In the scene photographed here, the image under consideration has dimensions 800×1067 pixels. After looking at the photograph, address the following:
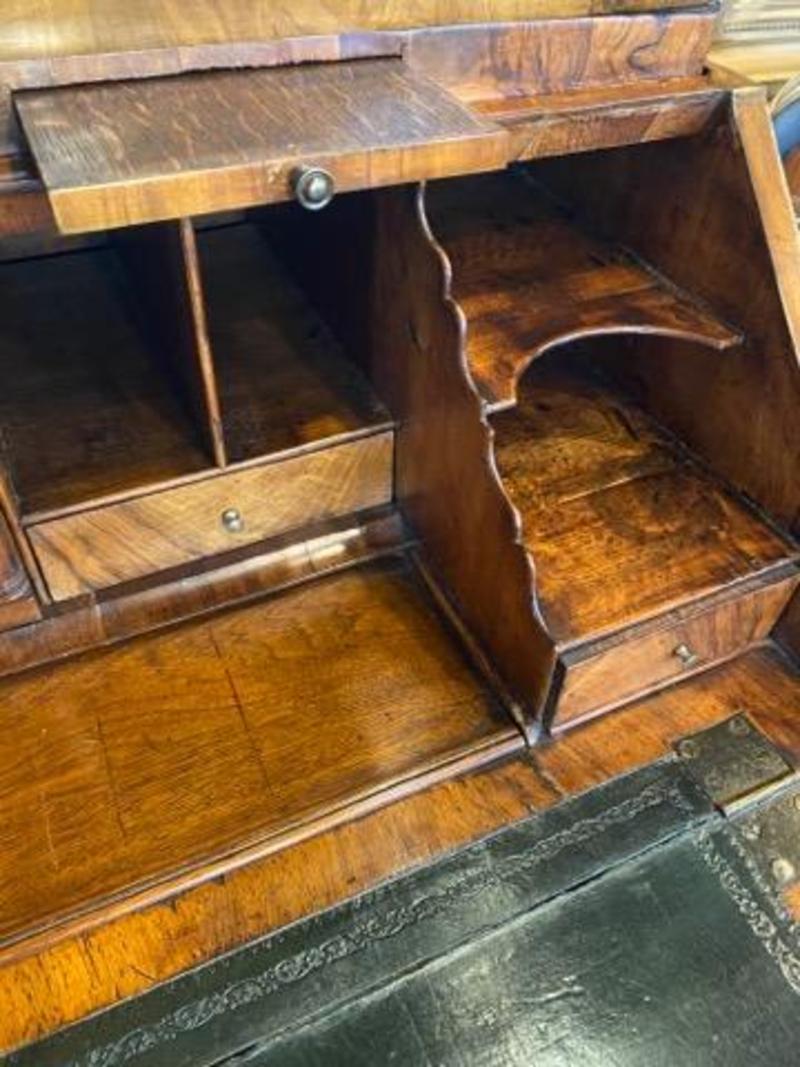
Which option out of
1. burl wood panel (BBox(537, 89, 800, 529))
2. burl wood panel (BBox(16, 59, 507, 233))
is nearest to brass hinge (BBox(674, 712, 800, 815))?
burl wood panel (BBox(537, 89, 800, 529))

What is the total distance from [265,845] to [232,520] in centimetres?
37

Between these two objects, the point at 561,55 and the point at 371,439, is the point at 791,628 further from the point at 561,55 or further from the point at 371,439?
the point at 561,55

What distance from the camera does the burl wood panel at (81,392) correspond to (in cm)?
92

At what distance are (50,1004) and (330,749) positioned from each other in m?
0.35

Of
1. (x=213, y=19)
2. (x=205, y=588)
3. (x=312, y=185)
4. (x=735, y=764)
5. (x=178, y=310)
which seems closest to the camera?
(x=312, y=185)

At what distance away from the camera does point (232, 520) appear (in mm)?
993

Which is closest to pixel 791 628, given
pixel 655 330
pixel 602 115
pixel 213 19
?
pixel 655 330

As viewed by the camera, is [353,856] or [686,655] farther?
[686,655]


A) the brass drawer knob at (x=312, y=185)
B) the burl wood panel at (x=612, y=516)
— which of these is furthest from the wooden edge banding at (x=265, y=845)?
the brass drawer knob at (x=312, y=185)

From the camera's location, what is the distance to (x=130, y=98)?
→ 2.14 feet

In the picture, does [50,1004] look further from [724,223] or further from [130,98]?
[724,223]

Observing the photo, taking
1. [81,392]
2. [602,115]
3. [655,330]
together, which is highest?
[602,115]

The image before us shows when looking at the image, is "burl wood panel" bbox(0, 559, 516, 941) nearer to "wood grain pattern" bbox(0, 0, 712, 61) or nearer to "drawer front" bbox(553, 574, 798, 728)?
"drawer front" bbox(553, 574, 798, 728)

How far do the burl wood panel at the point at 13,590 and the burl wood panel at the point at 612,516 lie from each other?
0.57 metres
